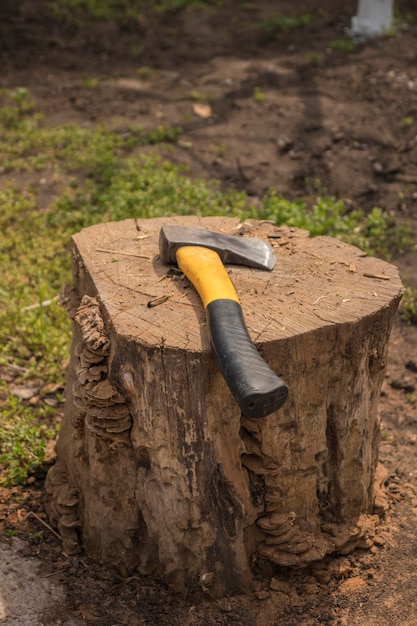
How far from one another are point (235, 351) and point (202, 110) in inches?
198

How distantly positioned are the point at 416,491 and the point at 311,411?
983 mm

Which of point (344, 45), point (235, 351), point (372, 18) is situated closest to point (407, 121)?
point (344, 45)

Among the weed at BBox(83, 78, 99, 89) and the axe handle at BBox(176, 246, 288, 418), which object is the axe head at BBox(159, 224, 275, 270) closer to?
the axe handle at BBox(176, 246, 288, 418)

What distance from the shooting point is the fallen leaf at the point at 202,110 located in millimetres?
7301

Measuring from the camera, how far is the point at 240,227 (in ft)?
12.1

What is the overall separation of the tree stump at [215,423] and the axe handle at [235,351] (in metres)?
0.09

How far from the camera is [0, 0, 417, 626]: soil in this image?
10.6 feet

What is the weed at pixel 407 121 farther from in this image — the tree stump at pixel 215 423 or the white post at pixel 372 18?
the tree stump at pixel 215 423

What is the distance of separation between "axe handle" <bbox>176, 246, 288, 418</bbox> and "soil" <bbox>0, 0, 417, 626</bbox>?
1.02 meters

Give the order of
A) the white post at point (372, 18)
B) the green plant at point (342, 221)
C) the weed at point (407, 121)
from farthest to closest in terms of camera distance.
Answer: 1. the white post at point (372, 18)
2. the weed at point (407, 121)
3. the green plant at point (342, 221)

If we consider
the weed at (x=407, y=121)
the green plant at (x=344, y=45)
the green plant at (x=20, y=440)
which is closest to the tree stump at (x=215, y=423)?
the green plant at (x=20, y=440)

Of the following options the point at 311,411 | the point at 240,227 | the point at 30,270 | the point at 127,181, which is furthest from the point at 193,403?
the point at 127,181

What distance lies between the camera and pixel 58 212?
593 centimetres

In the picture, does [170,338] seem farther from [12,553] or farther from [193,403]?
[12,553]
